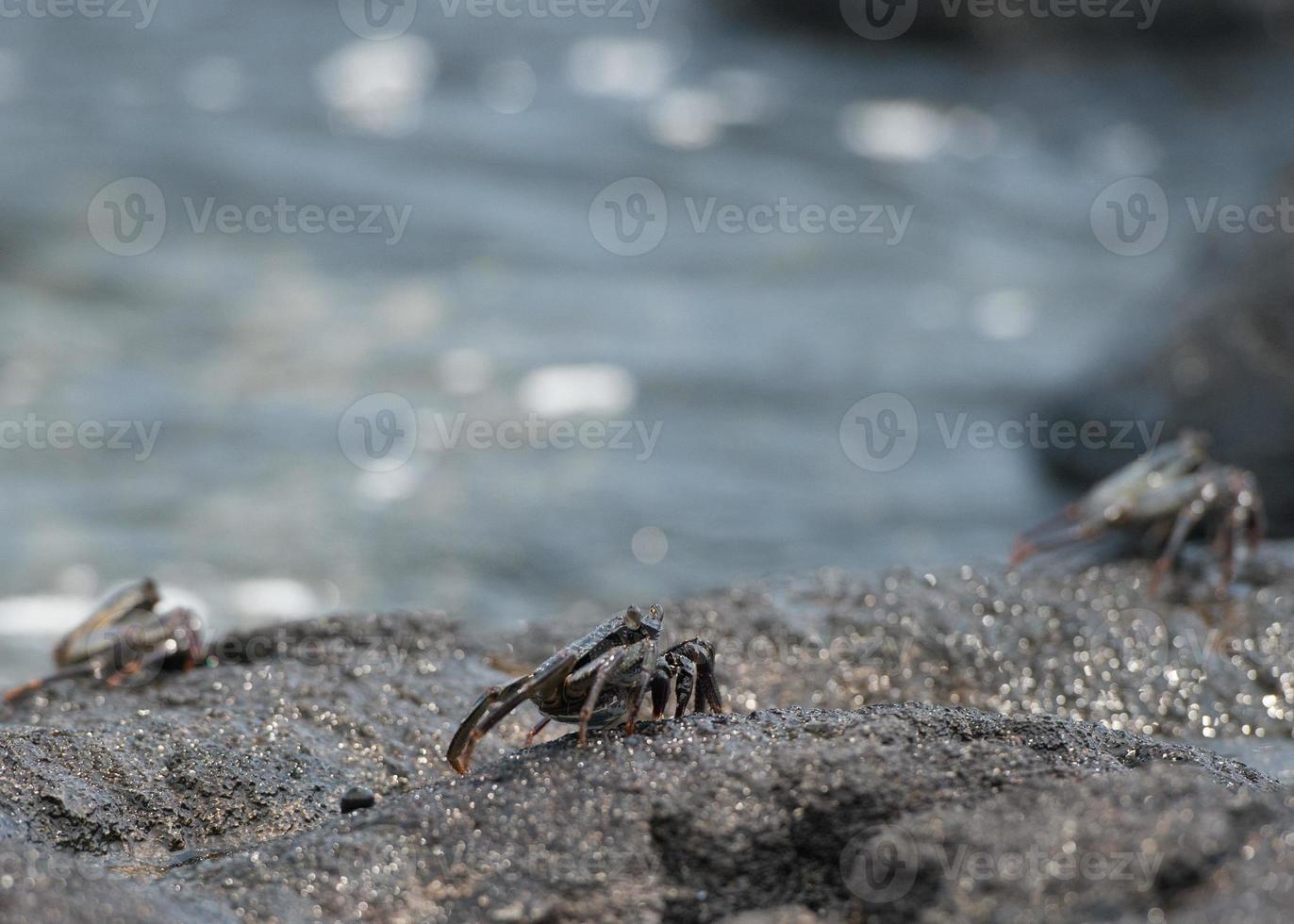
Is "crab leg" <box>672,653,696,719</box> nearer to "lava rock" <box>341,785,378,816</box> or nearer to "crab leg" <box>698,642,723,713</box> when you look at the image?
"crab leg" <box>698,642,723,713</box>

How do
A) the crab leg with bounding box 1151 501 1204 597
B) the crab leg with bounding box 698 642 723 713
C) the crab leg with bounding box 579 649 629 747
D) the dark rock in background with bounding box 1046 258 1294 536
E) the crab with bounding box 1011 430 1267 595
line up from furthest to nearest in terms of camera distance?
1. the dark rock in background with bounding box 1046 258 1294 536
2. the crab with bounding box 1011 430 1267 595
3. the crab leg with bounding box 1151 501 1204 597
4. the crab leg with bounding box 698 642 723 713
5. the crab leg with bounding box 579 649 629 747

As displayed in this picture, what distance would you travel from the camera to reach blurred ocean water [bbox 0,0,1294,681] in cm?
841

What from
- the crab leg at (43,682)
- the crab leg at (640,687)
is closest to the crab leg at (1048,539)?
the crab leg at (640,687)

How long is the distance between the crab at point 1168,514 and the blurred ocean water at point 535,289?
256 cm

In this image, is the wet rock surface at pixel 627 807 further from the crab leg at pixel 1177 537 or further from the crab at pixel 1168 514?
the crab at pixel 1168 514

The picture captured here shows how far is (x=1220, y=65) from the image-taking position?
18.0 metres

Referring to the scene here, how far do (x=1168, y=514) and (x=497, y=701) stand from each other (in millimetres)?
3348

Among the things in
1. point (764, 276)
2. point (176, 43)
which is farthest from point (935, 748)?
point (176, 43)

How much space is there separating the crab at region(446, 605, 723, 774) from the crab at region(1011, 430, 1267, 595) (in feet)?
8.14

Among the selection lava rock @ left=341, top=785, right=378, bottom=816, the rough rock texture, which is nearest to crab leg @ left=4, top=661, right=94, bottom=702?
the rough rock texture

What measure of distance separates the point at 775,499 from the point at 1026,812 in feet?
22.1

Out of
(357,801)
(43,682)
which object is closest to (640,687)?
(357,801)

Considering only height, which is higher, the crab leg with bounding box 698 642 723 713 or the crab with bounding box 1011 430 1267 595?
the crab with bounding box 1011 430 1267 595

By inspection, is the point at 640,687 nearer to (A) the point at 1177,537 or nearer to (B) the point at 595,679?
(B) the point at 595,679
